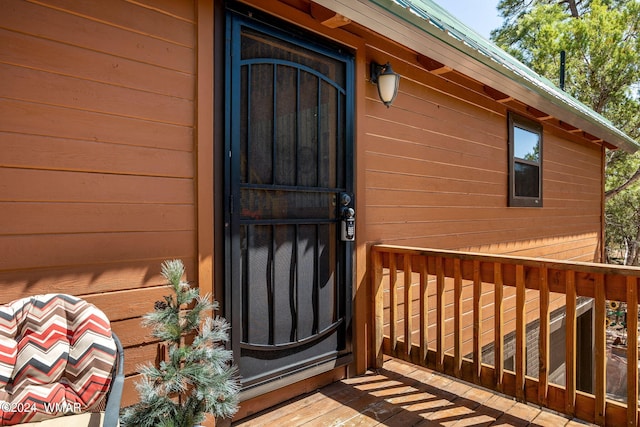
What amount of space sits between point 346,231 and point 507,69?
2236 mm

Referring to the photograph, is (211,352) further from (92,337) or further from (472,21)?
(472,21)

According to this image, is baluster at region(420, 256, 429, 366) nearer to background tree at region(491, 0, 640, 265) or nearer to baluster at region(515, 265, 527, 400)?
baluster at region(515, 265, 527, 400)

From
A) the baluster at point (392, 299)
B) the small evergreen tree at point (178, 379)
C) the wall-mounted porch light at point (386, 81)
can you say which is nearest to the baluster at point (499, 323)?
the baluster at point (392, 299)

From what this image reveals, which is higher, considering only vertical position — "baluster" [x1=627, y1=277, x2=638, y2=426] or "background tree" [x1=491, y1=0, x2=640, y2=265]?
"background tree" [x1=491, y1=0, x2=640, y2=265]

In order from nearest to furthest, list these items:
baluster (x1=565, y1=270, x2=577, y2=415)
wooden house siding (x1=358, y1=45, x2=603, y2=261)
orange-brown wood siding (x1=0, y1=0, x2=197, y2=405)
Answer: orange-brown wood siding (x1=0, y1=0, x2=197, y2=405), baluster (x1=565, y1=270, x2=577, y2=415), wooden house siding (x1=358, y1=45, x2=603, y2=261)

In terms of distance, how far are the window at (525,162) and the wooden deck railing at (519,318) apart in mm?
2440

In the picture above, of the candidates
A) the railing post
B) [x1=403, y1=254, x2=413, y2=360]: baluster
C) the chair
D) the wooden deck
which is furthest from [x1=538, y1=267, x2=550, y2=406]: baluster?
the chair

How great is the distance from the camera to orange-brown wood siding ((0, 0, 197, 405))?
1586 mm

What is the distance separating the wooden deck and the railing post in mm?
201

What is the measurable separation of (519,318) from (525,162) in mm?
3311

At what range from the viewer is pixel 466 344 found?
404cm

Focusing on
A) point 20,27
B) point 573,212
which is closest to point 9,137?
point 20,27

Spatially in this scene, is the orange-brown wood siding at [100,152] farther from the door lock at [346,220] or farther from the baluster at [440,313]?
the baluster at [440,313]

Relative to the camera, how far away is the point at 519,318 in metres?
2.34
